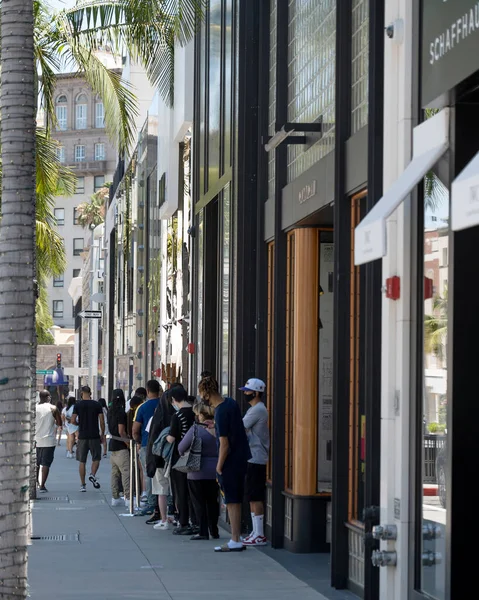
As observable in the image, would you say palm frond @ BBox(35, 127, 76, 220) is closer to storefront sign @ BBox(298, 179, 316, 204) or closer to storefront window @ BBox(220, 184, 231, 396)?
storefront window @ BBox(220, 184, 231, 396)

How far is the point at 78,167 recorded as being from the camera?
13488 centimetres

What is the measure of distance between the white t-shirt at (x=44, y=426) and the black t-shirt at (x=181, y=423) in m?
8.34

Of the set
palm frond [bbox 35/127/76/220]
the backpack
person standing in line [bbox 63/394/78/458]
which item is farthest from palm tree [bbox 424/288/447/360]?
person standing in line [bbox 63/394/78/458]

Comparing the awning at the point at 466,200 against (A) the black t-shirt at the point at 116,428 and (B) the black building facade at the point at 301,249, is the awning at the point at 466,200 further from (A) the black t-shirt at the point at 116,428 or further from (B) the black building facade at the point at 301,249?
(A) the black t-shirt at the point at 116,428

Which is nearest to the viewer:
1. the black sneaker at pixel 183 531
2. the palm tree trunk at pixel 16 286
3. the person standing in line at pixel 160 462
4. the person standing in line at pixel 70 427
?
the palm tree trunk at pixel 16 286

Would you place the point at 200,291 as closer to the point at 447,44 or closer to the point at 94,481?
the point at 94,481

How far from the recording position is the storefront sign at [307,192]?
42.7ft

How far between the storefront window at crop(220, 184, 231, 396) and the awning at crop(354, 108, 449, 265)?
935 cm

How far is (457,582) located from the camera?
7.97 metres

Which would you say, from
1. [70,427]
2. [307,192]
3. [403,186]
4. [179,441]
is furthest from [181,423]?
[70,427]

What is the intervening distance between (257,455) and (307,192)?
11.3 feet

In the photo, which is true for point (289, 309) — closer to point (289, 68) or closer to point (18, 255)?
point (289, 68)

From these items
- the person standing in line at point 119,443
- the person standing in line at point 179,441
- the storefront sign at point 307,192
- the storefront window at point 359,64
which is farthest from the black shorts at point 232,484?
the person standing in line at point 119,443

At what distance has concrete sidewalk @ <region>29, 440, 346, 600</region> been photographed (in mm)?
11367
